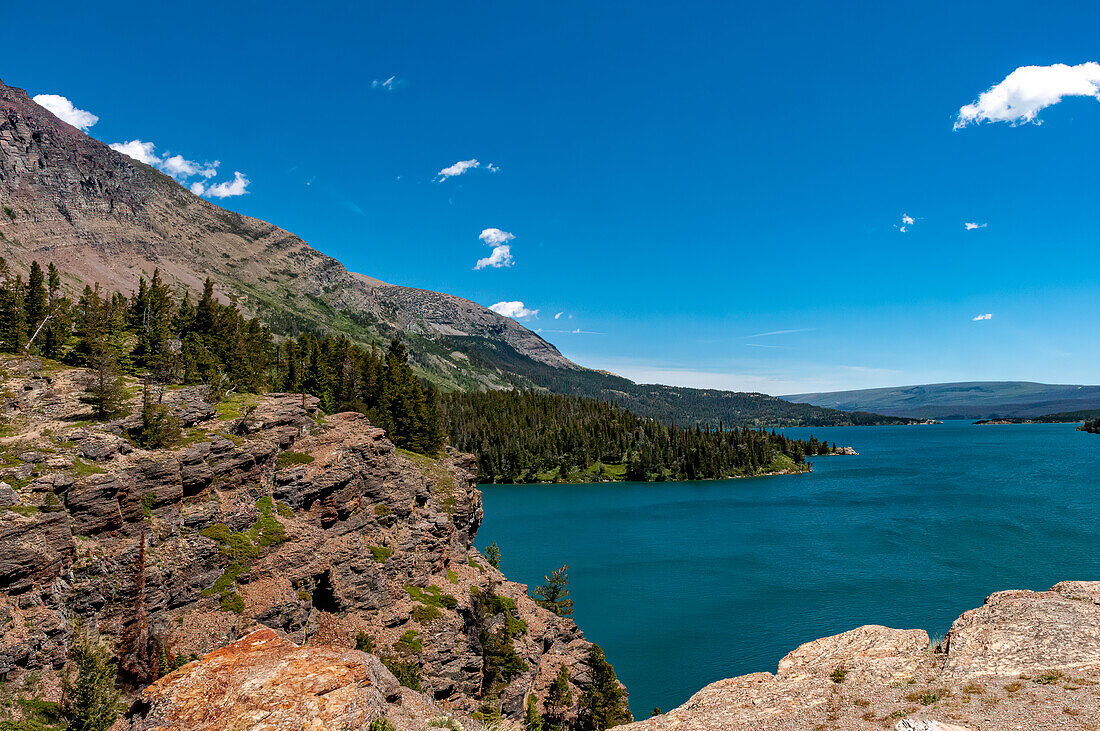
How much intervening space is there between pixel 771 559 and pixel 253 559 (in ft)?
286

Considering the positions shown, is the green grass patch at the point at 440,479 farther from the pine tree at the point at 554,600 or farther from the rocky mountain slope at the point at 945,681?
the rocky mountain slope at the point at 945,681

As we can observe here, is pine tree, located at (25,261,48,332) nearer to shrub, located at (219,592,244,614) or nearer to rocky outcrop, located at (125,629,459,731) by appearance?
shrub, located at (219,592,244,614)

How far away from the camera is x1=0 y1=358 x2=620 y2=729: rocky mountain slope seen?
2631 cm

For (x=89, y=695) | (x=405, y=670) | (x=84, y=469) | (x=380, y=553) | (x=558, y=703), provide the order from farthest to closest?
(x=558, y=703)
(x=380, y=553)
(x=405, y=670)
(x=84, y=469)
(x=89, y=695)

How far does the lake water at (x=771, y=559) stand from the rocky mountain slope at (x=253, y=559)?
15771 mm

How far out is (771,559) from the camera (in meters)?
95.4

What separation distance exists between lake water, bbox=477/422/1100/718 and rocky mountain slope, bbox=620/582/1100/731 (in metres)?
33.3

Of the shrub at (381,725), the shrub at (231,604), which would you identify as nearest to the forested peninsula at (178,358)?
the shrub at (231,604)

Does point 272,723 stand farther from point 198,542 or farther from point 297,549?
point 297,549

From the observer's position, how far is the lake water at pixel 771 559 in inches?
2485

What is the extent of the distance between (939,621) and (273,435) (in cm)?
7790

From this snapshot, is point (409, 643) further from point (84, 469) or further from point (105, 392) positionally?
point (105, 392)

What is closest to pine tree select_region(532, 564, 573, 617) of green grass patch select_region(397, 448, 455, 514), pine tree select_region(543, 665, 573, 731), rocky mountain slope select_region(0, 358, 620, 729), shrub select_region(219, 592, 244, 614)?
rocky mountain slope select_region(0, 358, 620, 729)

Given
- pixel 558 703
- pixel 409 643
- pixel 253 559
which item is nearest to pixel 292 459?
pixel 253 559
